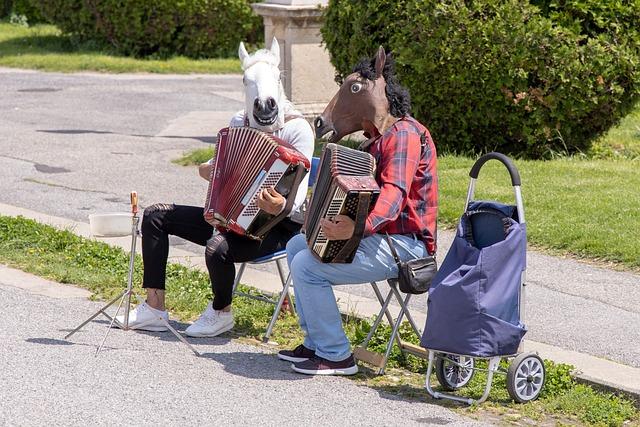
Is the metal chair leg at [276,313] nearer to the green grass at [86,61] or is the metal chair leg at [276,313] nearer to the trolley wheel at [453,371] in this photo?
the trolley wheel at [453,371]

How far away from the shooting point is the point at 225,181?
20.7 feet

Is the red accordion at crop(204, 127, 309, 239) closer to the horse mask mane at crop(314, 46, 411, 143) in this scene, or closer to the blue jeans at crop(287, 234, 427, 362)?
the horse mask mane at crop(314, 46, 411, 143)

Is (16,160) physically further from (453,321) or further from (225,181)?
(453,321)

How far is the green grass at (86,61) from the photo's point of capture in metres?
20.8

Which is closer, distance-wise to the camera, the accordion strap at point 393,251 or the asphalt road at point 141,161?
the accordion strap at point 393,251

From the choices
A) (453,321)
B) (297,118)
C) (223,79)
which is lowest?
(223,79)

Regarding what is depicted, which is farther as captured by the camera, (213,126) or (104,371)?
(213,126)

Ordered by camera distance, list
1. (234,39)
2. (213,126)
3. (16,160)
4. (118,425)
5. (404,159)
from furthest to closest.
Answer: (234,39)
(213,126)
(16,160)
(404,159)
(118,425)

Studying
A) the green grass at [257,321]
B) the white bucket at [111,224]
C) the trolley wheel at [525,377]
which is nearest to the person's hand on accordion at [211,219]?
the white bucket at [111,224]

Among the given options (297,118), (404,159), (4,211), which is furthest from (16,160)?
(404,159)

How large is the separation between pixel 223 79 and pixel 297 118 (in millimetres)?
13859

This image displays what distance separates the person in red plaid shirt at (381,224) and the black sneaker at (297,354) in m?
0.05

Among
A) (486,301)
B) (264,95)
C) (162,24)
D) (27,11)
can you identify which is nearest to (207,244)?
(264,95)

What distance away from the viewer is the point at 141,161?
1265 centimetres
